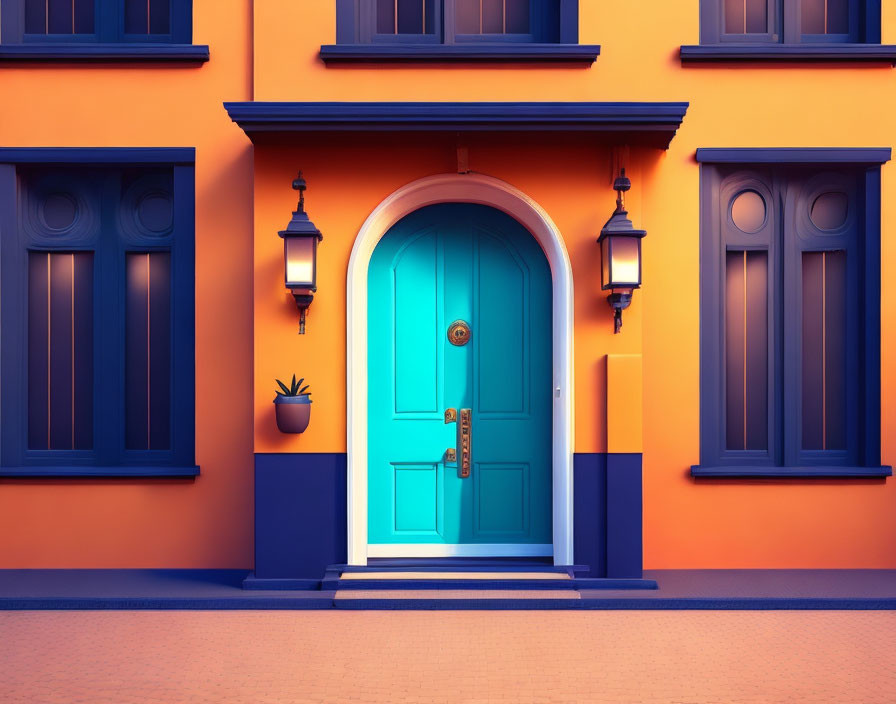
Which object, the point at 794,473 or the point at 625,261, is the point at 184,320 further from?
the point at 794,473

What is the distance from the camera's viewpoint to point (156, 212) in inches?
219

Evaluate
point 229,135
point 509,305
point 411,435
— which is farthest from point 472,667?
point 229,135

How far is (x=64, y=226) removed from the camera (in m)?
5.57

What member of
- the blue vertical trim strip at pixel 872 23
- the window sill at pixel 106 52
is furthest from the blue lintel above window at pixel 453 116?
the blue vertical trim strip at pixel 872 23

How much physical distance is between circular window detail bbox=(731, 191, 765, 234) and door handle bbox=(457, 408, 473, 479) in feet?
9.28

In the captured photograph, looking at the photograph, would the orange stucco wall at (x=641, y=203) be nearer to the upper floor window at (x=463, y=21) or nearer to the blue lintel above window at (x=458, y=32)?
the blue lintel above window at (x=458, y=32)

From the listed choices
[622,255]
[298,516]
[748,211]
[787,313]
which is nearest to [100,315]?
[298,516]

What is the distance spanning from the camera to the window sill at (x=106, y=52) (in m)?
5.29

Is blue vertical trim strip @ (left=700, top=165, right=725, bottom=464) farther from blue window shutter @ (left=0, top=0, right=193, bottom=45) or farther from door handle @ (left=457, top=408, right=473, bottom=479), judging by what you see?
blue window shutter @ (left=0, top=0, right=193, bottom=45)

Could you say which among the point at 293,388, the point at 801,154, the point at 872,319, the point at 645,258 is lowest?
the point at 293,388

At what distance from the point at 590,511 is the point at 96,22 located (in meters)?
5.77

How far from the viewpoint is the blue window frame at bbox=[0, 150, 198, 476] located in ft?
17.9

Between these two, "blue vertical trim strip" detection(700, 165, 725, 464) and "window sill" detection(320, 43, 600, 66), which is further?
"blue vertical trim strip" detection(700, 165, 725, 464)

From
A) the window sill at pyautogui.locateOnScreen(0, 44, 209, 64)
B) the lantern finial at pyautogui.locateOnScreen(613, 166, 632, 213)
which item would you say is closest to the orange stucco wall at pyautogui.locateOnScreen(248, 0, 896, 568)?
A: the lantern finial at pyautogui.locateOnScreen(613, 166, 632, 213)
